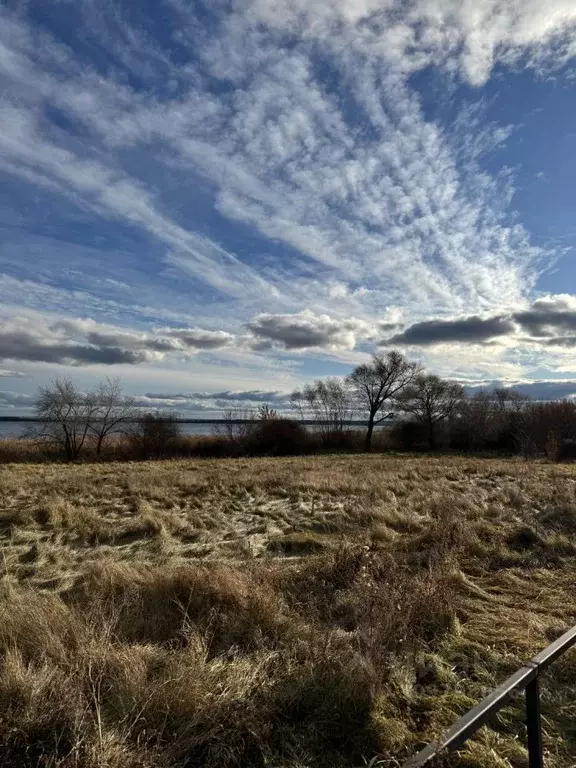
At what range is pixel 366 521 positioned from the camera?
11.6 meters

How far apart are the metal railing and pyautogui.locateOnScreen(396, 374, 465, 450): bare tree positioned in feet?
204

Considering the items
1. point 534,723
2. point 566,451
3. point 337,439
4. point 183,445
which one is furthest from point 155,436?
point 534,723

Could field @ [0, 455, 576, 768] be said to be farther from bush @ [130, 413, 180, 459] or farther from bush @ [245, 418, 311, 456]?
bush @ [245, 418, 311, 456]

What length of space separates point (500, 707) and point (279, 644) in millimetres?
2848

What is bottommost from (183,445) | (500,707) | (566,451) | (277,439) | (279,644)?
(183,445)

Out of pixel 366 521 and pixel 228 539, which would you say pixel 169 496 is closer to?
pixel 228 539

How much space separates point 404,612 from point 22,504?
11.6 meters

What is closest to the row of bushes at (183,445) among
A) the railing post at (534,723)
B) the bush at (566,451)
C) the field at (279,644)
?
the bush at (566,451)

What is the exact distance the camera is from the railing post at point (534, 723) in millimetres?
2721

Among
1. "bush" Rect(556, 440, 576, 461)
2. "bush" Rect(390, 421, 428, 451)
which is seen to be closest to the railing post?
"bush" Rect(556, 440, 576, 461)

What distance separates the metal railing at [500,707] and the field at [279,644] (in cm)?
77

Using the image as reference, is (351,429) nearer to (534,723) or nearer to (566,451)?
(566,451)

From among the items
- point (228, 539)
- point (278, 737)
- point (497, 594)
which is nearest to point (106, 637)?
Result: point (278, 737)

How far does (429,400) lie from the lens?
6469 centimetres
